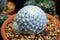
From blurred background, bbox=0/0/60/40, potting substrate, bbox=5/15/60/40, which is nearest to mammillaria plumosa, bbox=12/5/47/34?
potting substrate, bbox=5/15/60/40

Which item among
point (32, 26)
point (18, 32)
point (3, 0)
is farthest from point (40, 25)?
point (3, 0)

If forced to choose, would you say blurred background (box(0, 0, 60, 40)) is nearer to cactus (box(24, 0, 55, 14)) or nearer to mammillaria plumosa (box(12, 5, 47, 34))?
cactus (box(24, 0, 55, 14))

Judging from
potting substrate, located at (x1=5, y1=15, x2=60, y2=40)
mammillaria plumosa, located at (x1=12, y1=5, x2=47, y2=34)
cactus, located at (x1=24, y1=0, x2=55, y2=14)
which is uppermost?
cactus, located at (x1=24, y1=0, x2=55, y2=14)

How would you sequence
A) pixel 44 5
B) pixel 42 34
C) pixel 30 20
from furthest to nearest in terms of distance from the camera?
1. pixel 44 5
2. pixel 42 34
3. pixel 30 20

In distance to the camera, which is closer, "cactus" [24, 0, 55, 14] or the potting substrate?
the potting substrate

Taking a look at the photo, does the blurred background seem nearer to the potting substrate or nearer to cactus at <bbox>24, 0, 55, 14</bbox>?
cactus at <bbox>24, 0, 55, 14</bbox>

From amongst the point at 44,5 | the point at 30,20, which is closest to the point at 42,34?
the point at 30,20

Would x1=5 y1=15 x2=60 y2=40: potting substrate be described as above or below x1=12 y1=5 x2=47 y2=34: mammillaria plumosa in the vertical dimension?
below

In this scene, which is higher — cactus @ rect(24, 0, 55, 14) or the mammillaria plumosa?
cactus @ rect(24, 0, 55, 14)

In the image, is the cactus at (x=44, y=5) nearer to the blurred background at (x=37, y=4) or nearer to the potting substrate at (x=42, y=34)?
the blurred background at (x=37, y=4)

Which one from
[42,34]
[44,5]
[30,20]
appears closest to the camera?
[30,20]

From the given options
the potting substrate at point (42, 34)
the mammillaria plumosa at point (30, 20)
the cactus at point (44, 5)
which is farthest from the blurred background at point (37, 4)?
the mammillaria plumosa at point (30, 20)

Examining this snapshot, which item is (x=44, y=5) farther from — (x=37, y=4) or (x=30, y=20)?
(x=30, y=20)
